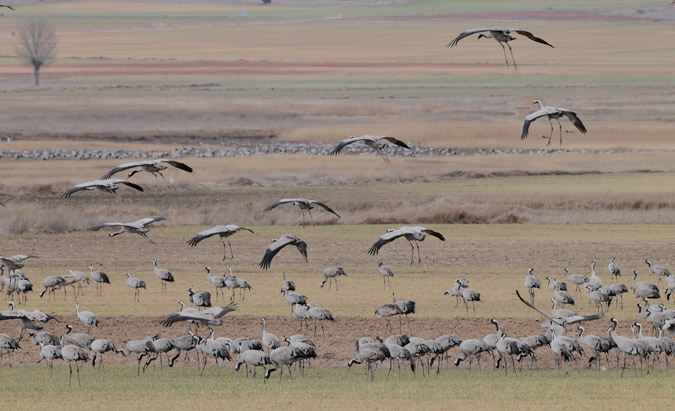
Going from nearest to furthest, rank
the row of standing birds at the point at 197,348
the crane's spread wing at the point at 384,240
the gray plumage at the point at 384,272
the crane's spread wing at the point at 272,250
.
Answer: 1. the row of standing birds at the point at 197,348
2. the crane's spread wing at the point at 384,240
3. the crane's spread wing at the point at 272,250
4. the gray plumage at the point at 384,272

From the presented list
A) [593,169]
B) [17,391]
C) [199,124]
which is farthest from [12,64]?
[17,391]

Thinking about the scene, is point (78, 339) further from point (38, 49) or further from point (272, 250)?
point (38, 49)

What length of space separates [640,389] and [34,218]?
30.0m

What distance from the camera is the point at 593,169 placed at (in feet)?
193

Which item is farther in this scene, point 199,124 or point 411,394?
point 199,124

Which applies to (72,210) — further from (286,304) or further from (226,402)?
(226,402)

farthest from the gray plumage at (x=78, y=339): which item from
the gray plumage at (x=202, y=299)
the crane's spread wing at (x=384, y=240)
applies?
→ the crane's spread wing at (x=384, y=240)

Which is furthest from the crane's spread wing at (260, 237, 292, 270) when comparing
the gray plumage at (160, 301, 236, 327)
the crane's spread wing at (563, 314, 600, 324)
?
the crane's spread wing at (563, 314, 600, 324)

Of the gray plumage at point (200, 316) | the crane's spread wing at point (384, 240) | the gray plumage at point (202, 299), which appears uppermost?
the crane's spread wing at point (384, 240)

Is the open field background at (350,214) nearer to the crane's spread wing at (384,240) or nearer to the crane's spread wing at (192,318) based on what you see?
the crane's spread wing at (192,318)

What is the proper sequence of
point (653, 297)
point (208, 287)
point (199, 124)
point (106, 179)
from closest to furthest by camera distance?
point (106, 179) < point (653, 297) < point (208, 287) < point (199, 124)

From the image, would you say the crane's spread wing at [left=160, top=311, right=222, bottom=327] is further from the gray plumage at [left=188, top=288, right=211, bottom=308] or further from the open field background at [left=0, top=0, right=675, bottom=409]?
the gray plumage at [left=188, top=288, right=211, bottom=308]

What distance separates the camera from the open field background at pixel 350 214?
18.6m

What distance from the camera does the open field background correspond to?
18.6 metres
